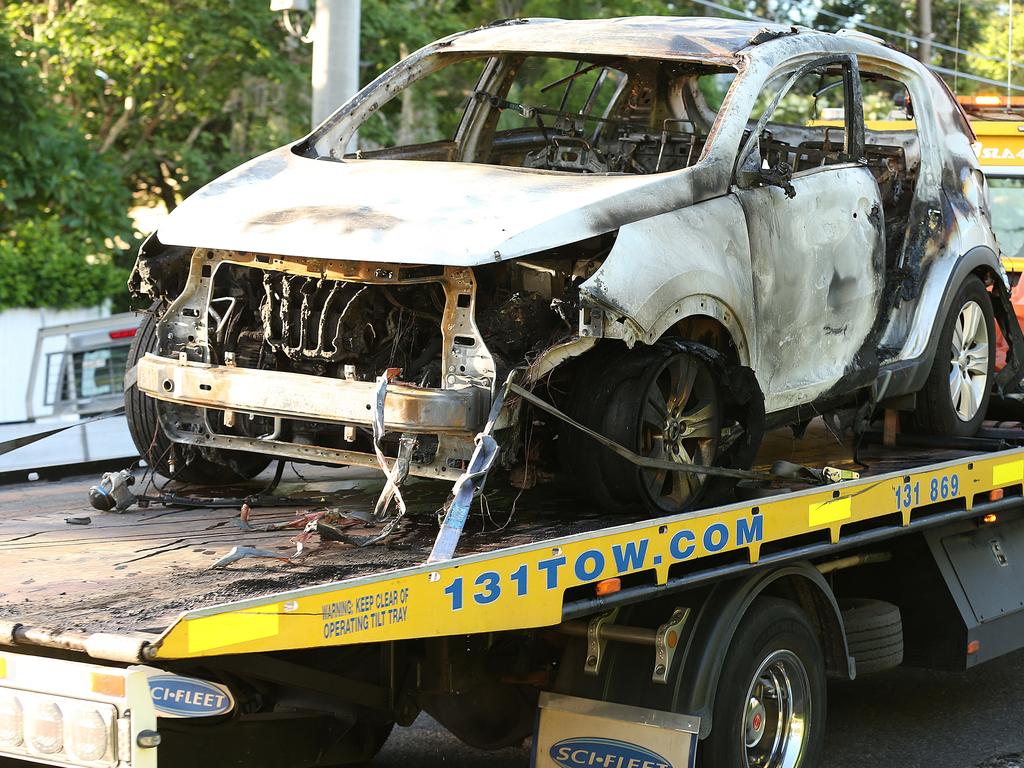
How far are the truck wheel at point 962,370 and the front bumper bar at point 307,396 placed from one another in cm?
293

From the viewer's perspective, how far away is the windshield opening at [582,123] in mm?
6355

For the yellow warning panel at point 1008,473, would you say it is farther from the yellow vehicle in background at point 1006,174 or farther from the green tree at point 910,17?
the green tree at point 910,17

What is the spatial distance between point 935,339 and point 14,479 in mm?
3973

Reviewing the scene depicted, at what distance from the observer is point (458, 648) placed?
4.45m

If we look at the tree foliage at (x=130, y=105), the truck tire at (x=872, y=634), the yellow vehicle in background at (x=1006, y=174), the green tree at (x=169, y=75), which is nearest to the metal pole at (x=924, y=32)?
the tree foliage at (x=130, y=105)

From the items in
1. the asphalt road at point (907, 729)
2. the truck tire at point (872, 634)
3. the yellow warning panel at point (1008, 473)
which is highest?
the yellow warning panel at point (1008, 473)

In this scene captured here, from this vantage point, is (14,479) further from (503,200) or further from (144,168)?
(144,168)

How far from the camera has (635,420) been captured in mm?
4992

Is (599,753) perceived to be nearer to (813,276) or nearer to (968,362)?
(813,276)

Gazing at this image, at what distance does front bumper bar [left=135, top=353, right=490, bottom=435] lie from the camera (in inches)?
182

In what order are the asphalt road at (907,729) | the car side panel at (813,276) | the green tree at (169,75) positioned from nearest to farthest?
the car side panel at (813,276) → the asphalt road at (907,729) → the green tree at (169,75)

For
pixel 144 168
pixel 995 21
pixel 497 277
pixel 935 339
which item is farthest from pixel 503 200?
pixel 995 21

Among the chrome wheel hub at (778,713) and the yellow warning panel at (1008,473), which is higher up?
the yellow warning panel at (1008,473)

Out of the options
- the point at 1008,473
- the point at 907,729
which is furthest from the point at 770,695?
the point at 1008,473
